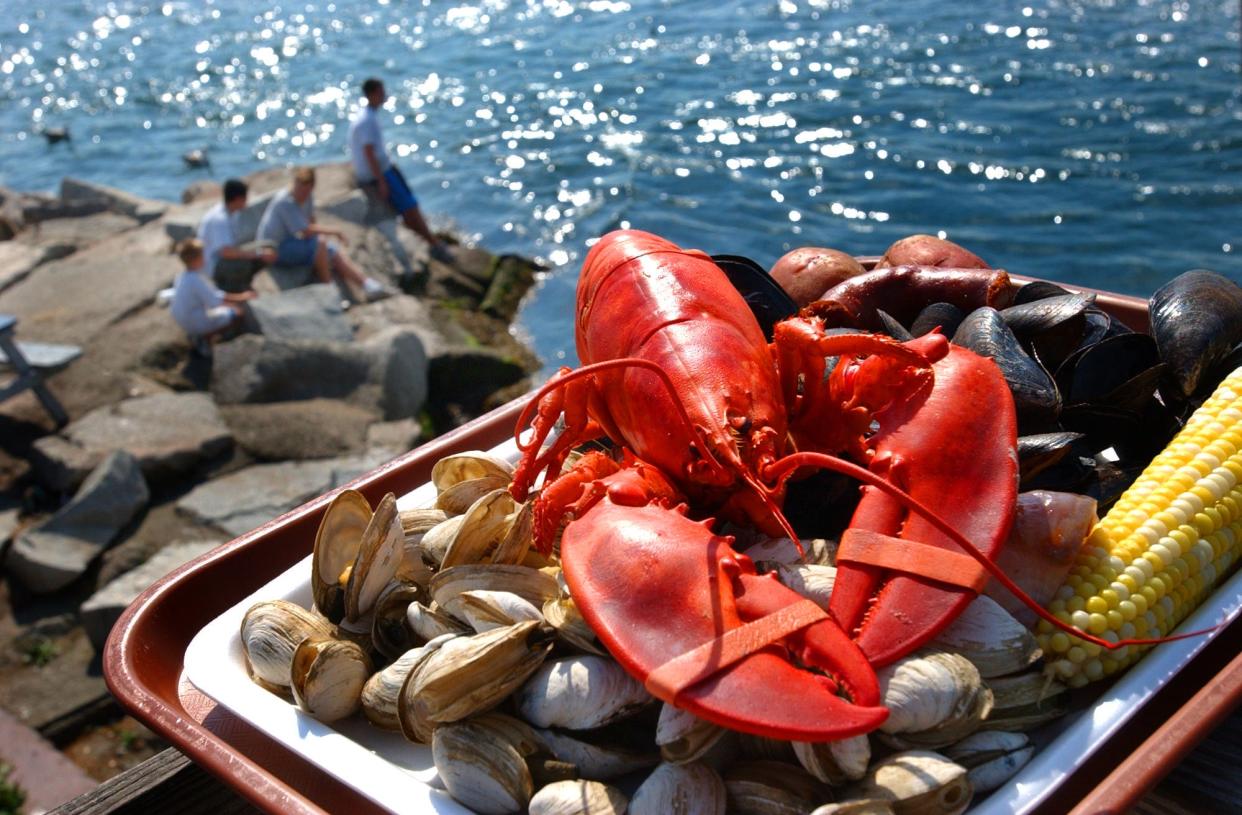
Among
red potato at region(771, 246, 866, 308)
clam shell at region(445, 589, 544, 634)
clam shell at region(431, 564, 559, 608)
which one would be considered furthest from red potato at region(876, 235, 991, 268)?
clam shell at region(445, 589, 544, 634)

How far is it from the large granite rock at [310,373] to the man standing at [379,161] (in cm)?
362

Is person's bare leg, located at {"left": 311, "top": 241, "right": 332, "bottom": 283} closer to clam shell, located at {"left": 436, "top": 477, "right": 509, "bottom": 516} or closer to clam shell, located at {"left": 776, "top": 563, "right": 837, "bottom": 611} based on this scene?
clam shell, located at {"left": 436, "top": 477, "right": 509, "bottom": 516}

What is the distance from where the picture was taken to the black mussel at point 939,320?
2.56 m

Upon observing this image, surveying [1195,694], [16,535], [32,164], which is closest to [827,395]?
[1195,694]

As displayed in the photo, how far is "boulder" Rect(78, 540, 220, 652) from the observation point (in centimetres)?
552

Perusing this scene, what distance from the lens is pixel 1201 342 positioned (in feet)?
7.61

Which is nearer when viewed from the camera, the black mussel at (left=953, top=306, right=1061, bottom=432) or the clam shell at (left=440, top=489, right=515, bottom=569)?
the clam shell at (left=440, top=489, right=515, bottom=569)

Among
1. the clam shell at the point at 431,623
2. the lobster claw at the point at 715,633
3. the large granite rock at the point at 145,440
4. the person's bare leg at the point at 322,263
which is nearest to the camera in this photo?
the lobster claw at the point at 715,633

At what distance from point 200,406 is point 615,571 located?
6.30 m

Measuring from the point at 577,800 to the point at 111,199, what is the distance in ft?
40.9

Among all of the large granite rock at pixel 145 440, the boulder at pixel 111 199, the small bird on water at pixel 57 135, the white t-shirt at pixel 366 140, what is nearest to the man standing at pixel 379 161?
the white t-shirt at pixel 366 140

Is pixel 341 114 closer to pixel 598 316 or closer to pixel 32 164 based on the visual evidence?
pixel 32 164

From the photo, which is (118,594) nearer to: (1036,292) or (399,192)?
(1036,292)

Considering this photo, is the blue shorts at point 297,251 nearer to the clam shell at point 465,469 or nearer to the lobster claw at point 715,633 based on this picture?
the clam shell at point 465,469
